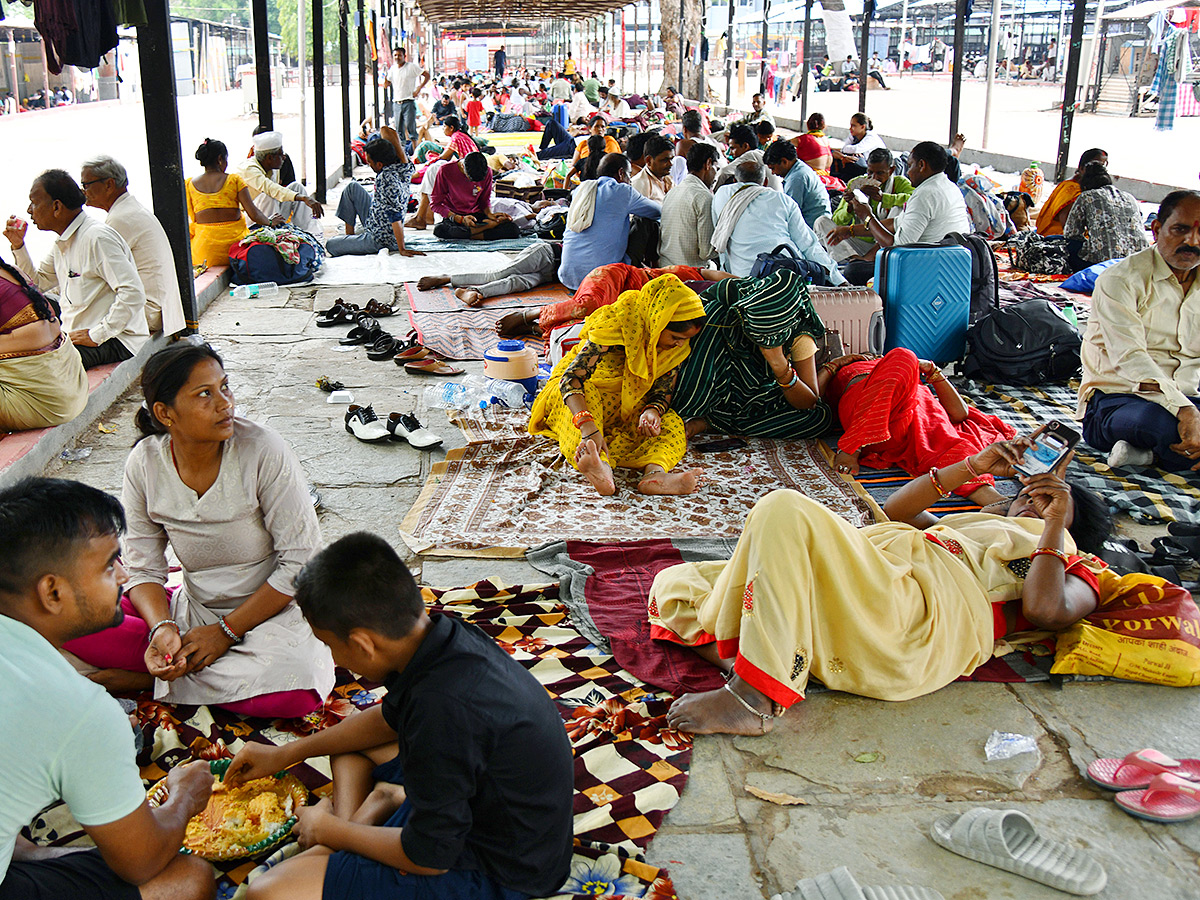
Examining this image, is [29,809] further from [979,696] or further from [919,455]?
[919,455]

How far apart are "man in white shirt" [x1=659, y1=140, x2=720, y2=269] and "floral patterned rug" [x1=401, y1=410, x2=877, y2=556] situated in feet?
8.11

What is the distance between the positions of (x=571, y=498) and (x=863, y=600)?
1.75 meters

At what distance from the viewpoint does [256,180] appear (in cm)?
860

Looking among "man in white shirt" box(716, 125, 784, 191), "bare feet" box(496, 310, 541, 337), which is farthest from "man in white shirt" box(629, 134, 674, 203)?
"bare feet" box(496, 310, 541, 337)

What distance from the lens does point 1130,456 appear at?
173 inches

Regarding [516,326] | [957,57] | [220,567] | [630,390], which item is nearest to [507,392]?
[630,390]

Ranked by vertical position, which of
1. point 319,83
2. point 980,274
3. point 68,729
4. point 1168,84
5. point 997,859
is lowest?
point 997,859

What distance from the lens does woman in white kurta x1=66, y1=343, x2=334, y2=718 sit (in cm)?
257

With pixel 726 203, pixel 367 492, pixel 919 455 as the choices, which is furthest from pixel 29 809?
pixel 726 203

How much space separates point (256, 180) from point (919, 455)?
649 centimetres

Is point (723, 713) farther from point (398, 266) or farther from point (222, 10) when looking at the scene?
point (222, 10)

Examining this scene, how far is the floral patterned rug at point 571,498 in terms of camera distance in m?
3.78

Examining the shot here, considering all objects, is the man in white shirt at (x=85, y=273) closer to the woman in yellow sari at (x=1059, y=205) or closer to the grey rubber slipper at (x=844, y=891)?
the grey rubber slipper at (x=844, y=891)

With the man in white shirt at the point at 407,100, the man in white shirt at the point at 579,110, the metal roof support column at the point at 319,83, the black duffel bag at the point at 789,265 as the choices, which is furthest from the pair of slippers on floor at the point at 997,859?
Answer: the man in white shirt at the point at 579,110
